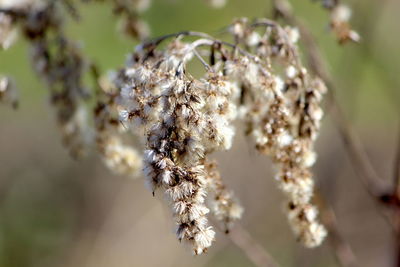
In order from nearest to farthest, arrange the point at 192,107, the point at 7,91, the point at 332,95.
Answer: the point at 192,107 < the point at 7,91 < the point at 332,95

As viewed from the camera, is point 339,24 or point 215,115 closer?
point 215,115

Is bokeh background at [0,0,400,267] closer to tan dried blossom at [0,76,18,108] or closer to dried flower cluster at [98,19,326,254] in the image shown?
tan dried blossom at [0,76,18,108]

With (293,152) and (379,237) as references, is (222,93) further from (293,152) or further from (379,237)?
(379,237)

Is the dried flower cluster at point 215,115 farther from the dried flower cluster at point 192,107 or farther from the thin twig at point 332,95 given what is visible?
the thin twig at point 332,95

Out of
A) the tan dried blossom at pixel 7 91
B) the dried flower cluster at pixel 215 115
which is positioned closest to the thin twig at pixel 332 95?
the dried flower cluster at pixel 215 115

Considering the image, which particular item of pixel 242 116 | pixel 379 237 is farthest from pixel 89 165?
pixel 242 116

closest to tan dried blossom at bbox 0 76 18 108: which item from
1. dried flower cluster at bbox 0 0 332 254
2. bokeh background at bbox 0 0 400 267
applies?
dried flower cluster at bbox 0 0 332 254

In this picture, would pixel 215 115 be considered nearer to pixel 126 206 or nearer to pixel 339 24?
pixel 339 24

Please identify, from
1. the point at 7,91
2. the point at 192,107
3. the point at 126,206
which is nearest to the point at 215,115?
the point at 192,107
